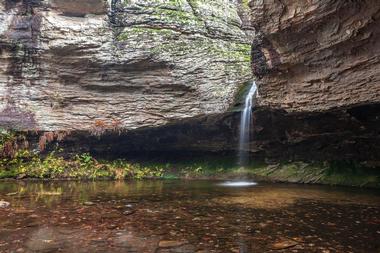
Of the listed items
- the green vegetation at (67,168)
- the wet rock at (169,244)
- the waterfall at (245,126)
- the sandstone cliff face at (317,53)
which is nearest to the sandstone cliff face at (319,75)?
the sandstone cliff face at (317,53)

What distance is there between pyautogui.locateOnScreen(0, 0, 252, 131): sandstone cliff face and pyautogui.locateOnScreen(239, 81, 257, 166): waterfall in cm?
68

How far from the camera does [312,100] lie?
11.0 meters

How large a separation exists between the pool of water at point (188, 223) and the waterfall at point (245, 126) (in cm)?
479

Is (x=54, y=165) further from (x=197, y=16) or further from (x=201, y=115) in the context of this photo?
(x=197, y=16)

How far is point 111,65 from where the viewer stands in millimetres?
14281

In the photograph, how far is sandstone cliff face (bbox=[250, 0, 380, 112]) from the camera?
8.44m

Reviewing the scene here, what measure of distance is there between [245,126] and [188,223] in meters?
8.53

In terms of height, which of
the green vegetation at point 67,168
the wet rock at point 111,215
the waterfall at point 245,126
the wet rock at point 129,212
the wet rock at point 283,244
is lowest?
the wet rock at point 283,244

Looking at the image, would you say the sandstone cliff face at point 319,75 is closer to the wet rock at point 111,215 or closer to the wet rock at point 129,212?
the wet rock at point 129,212

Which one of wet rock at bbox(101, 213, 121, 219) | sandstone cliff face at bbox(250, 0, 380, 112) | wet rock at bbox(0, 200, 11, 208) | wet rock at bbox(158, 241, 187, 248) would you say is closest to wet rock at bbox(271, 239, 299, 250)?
wet rock at bbox(158, 241, 187, 248)

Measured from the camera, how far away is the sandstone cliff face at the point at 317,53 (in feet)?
27.7

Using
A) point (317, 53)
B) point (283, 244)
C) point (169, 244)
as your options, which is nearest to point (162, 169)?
point (317, 53)

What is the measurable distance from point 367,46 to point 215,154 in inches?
361

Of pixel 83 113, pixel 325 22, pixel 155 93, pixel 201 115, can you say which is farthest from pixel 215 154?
pixel 325 22
